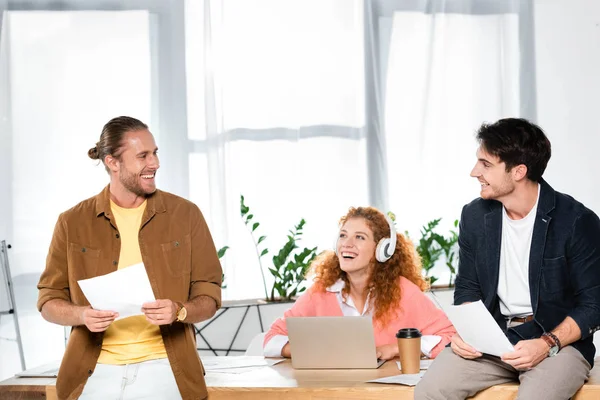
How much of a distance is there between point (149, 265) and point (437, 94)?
9.07 feet

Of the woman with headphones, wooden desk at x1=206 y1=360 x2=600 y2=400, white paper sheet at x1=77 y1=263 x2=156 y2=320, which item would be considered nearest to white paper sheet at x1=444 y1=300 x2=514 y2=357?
wooden desk at x1=206 y1=360 x2=600 y2=400

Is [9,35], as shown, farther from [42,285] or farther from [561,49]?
[561,49]

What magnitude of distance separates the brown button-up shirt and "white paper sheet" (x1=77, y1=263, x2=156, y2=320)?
0.76 ft

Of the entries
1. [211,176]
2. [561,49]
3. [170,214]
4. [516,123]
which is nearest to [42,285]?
[170,214]

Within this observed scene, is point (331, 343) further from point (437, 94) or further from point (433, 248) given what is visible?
point (437, 94)

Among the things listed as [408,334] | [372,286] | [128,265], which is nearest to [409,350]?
[408,334]

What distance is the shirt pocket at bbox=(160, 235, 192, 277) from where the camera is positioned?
254cm

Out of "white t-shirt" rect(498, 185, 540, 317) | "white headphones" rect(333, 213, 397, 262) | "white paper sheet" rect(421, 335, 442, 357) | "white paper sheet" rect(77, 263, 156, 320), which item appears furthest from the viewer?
"white headphones" rect(333, 213, 397, 262)

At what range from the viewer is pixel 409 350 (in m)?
2.57

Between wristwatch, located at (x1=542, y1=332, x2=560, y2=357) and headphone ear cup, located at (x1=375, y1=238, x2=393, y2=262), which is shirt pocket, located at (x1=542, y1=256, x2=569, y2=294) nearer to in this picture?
wristwatch, located at (x1=542, y1=332, x2=560, y2=357)

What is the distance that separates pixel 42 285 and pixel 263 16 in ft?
8.76

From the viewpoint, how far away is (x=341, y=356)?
8.89 feet

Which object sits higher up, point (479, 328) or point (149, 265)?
point (149, 265)

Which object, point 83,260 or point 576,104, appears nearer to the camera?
point 83,260
